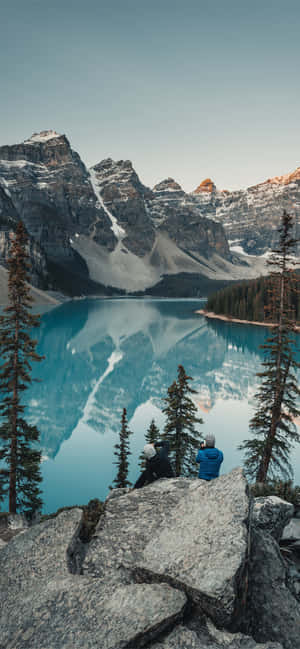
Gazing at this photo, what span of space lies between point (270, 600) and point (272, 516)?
6.48 feet

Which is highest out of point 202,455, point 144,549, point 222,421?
point 202,455

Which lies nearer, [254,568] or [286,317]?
[254,568]

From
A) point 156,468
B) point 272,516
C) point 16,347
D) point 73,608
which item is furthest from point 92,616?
point 16,347

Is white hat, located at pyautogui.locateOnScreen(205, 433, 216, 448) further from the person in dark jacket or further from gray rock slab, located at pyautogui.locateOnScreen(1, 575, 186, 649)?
gray rock slab, located at pyautogui.locateOnScreen(1, 575, 186, 649)

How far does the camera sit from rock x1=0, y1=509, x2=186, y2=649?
4.17m

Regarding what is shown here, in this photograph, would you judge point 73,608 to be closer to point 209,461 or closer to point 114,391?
point 209,461

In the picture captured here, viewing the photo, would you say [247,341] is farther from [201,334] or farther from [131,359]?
[131,359]

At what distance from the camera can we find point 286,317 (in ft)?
59.8

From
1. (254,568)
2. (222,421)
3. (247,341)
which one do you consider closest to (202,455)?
(254,568)

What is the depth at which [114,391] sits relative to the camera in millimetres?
46094

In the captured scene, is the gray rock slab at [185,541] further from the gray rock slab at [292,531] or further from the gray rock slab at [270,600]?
the gray rock slab at [292,531]

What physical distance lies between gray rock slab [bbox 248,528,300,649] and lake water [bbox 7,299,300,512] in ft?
55.7

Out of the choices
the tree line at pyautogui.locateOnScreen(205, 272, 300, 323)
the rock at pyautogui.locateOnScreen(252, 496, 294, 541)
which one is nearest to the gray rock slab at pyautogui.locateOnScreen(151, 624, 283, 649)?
→ the rock at pyautogui.locateOnScreen(252, 496, 294, 541)

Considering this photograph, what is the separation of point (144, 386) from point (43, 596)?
139 ft
